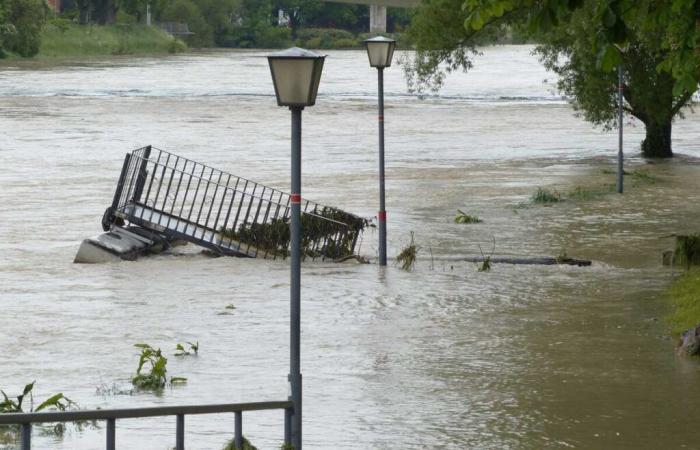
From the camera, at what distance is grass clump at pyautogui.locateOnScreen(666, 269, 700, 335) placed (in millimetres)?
14766

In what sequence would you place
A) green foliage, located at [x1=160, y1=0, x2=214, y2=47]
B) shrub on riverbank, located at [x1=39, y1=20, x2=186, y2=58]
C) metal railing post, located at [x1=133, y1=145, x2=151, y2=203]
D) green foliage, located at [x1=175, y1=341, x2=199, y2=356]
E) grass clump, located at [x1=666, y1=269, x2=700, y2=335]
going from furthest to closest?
green foliage, located at [x1=160, y1=0, x2=214, y2=47] < shrub on riverbank, located at [x1=39, y1=20, x2=186, y2=58] < metal railing post, located at [x1=133, y1=145, x2=151, y2=203] < grass clump, located at [x1=666, y1=269, x2=700, y2=335] < green foliage, located at [x1=175, y1=341, x2=199, y2=356]

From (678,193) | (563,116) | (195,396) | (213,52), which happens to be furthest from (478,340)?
(213,52)

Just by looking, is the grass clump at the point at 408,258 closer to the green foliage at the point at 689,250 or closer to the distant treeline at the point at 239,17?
the green foliage at the point at 689,250

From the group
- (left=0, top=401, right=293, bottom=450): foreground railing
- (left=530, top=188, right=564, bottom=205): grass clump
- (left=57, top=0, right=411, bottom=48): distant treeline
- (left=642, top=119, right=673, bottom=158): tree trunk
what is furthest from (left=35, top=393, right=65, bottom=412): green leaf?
(left=57, top=0, right=411, bottom=48): distant treeline

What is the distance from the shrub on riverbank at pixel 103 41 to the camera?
418 ft

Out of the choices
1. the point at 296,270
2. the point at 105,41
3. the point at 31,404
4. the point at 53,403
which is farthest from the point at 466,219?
the point at 105,41

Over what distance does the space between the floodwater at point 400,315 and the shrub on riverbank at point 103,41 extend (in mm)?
90213

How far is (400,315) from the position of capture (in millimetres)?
16250

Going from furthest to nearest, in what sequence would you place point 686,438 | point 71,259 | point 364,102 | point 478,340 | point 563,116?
point 364,102 < point 563,116 < point 71,259 < point 478,340 < point 686,438

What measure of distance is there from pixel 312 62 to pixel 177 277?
10.5 m

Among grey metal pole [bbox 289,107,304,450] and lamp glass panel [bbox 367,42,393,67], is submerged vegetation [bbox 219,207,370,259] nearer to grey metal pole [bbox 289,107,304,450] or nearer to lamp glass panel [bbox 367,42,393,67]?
lamp glass panel [bbox 367,42,393,67]

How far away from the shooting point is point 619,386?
12.4 meters

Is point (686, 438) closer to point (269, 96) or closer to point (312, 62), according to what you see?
point (312, 62)

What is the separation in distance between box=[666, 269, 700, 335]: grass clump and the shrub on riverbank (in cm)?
10944
